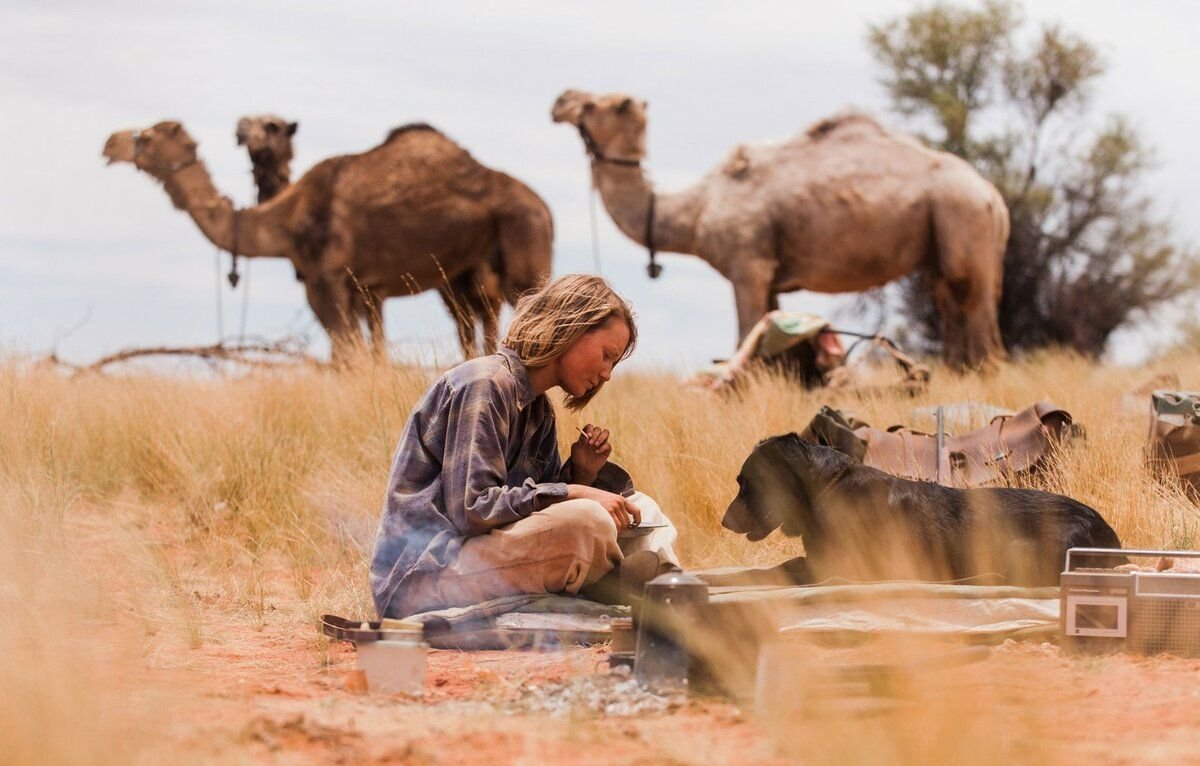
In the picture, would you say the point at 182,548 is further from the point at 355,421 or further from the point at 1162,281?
the point at 1162,281

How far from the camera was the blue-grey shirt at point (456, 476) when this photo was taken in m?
4.72

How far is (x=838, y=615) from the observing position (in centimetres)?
477

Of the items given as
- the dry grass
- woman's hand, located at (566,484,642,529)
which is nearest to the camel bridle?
the dry grass

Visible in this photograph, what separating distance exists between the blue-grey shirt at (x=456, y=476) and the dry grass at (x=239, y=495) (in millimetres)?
754

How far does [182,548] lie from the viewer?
732cm

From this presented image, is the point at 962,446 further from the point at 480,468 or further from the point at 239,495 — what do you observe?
the point at 239,495

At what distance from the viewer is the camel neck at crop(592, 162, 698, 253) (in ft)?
46.0

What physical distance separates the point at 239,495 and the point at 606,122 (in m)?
7.16

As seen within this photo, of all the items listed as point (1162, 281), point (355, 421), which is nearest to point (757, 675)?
point (355, 421)

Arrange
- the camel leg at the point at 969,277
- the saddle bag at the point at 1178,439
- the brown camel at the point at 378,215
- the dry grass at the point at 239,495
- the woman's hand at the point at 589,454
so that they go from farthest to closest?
the camel leg at the point at 969,277 < the brown camel at the point at 378,215 < the saddle bag at the point at 1178,439 < the woman's hand at the point at 589,454 < the dry grass at the point at 239,495

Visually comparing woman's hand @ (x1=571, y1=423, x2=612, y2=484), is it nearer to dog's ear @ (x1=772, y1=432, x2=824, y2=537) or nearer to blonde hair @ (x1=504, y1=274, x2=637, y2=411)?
blonde hair @ (x1=504, y1=274, x2=637, y2=411)

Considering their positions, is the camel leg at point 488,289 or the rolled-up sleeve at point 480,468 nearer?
the rolled-up sleeve at point 480,468

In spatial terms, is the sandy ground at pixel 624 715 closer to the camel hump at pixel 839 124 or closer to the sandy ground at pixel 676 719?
the sandy ground at pixel 676 719

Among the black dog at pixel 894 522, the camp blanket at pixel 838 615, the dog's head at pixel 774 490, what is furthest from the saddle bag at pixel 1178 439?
the camp blanket at pixel 838 615
